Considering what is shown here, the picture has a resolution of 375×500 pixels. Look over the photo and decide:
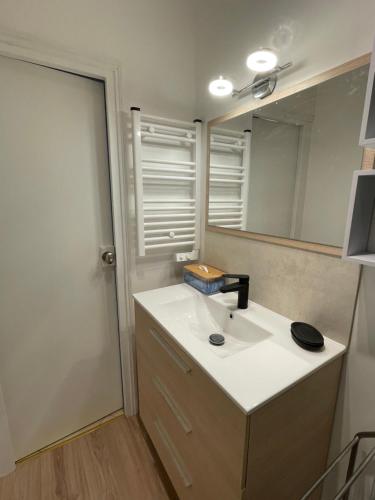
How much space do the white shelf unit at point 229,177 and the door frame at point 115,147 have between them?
53 centimetres

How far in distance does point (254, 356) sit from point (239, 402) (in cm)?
20

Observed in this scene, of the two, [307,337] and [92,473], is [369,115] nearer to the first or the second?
[307,337]

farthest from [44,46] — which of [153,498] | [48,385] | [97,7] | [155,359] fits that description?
[153,498]

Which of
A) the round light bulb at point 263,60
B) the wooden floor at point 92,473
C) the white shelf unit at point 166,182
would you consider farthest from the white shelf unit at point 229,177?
the wooden floor at point 92,473

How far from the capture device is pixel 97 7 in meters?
1.11

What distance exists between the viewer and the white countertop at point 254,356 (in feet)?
2.19

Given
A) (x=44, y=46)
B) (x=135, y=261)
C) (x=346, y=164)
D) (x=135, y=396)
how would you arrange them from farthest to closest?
(x=135, y=396) → (x=135, y=261) → (x=44, y=46) → (x=346, y=164)

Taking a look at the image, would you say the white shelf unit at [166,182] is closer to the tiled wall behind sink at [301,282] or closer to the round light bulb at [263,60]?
the tiled wall behind sink at [301,282]

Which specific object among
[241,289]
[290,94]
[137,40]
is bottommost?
[241,289]

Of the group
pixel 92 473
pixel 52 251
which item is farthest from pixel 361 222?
pixel 92 473

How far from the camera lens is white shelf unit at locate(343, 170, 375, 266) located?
2.22ft

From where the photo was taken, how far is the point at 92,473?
1.29 m

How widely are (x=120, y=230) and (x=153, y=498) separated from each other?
1380 mm

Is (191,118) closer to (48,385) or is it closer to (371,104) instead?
(371,104)
